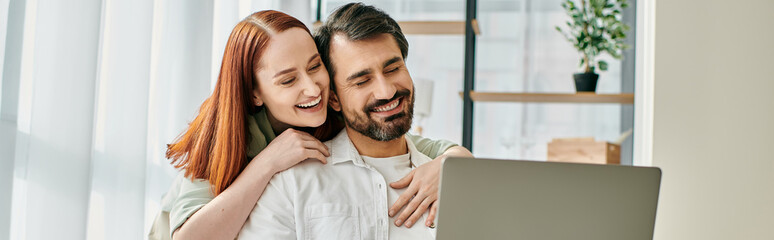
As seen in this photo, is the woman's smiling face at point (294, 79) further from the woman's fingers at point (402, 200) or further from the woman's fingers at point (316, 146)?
the woman's fingers at point (402, 200)

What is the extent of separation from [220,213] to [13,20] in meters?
0.51

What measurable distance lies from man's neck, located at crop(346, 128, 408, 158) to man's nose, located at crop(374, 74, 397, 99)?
134mm

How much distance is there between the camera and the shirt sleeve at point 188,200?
1272 millimetres

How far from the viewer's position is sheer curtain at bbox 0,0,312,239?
3.59 feet

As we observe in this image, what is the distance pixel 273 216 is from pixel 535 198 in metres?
0.57

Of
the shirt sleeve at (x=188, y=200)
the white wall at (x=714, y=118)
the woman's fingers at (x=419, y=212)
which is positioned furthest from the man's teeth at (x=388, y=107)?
the white wall at (x=714, y=118)

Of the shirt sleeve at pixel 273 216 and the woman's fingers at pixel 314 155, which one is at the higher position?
the woman's fingers at pixel 314 155

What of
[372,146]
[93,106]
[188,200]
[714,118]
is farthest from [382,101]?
[714,118]

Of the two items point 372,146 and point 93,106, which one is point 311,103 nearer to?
point 372,146

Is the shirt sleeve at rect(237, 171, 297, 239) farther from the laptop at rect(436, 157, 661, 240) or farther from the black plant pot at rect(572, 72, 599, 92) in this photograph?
the black plant pot at rect(572, 72, 599, 92)

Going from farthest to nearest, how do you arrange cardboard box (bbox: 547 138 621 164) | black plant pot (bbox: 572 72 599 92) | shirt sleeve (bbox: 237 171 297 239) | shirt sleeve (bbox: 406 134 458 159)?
black plant pot (bbox: 572 72 599 92) → cardboard box (bbox: 547 138 621 164) → shirt sleeve (bbox: 406 134 458 159) → shirt sleeve (bbox: 237 171 297 239)

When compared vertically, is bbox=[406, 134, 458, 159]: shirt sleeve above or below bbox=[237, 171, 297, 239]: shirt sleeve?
above

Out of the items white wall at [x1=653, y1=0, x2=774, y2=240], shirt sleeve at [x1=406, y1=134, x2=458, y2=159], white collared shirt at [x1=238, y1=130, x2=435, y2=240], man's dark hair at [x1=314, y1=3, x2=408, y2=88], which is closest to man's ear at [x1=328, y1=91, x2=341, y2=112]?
man's dark hair at [x1=314, y1=3, x2=408, y2=88]

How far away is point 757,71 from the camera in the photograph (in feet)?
5.74
